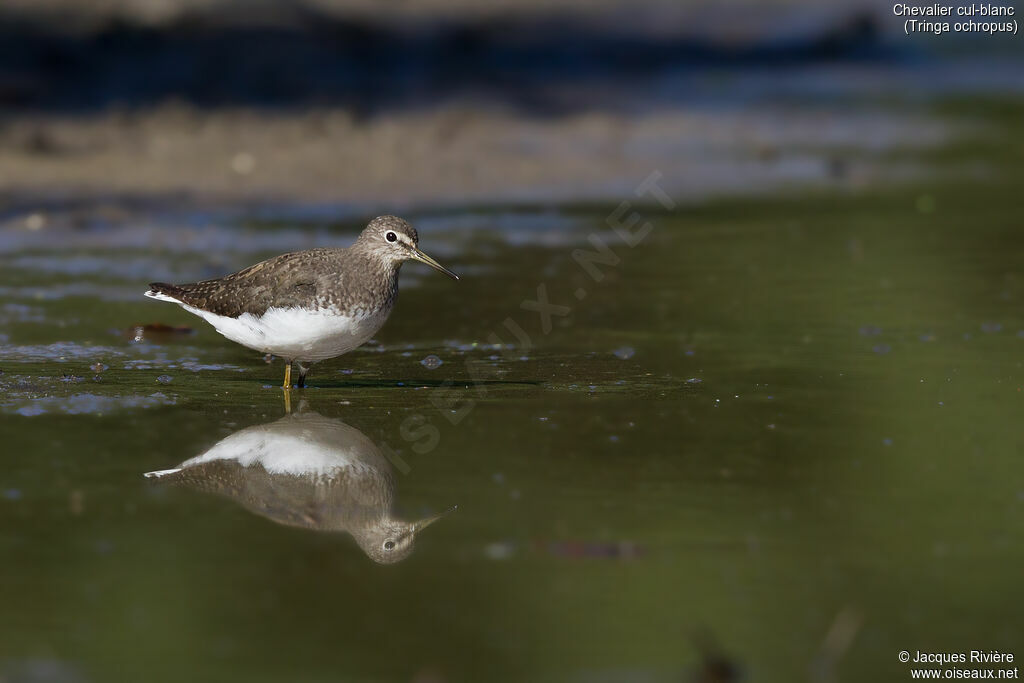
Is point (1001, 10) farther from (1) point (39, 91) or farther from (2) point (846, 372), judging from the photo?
(2) point (846, 372)

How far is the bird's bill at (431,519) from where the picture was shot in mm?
6555

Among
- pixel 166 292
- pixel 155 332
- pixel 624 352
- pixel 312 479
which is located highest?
pixel 166 292

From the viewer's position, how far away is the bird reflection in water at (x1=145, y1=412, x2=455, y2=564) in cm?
654

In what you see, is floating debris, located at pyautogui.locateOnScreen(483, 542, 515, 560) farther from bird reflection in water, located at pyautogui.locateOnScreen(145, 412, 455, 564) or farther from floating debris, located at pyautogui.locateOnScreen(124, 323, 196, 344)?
floating debris, located at pyautogui.locateOnScreen(124, 323, 196, 344)

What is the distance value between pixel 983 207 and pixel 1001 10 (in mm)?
19702

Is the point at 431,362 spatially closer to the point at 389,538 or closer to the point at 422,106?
the point at 389,538

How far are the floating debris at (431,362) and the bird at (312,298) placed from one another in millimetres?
693

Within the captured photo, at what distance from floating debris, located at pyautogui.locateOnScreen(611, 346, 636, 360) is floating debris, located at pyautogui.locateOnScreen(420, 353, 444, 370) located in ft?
4.18

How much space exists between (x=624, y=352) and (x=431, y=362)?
4.64 feet

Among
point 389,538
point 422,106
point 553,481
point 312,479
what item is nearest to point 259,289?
point 312,479

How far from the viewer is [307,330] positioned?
909 centimetres

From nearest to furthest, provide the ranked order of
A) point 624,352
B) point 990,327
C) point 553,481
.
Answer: point 553,481
point 624,352
point 990,327

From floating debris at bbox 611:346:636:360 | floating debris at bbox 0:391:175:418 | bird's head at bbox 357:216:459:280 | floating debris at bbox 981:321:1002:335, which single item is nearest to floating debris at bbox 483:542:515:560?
floating debris at bbox 0:391:175:418

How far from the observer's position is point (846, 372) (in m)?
9.73
